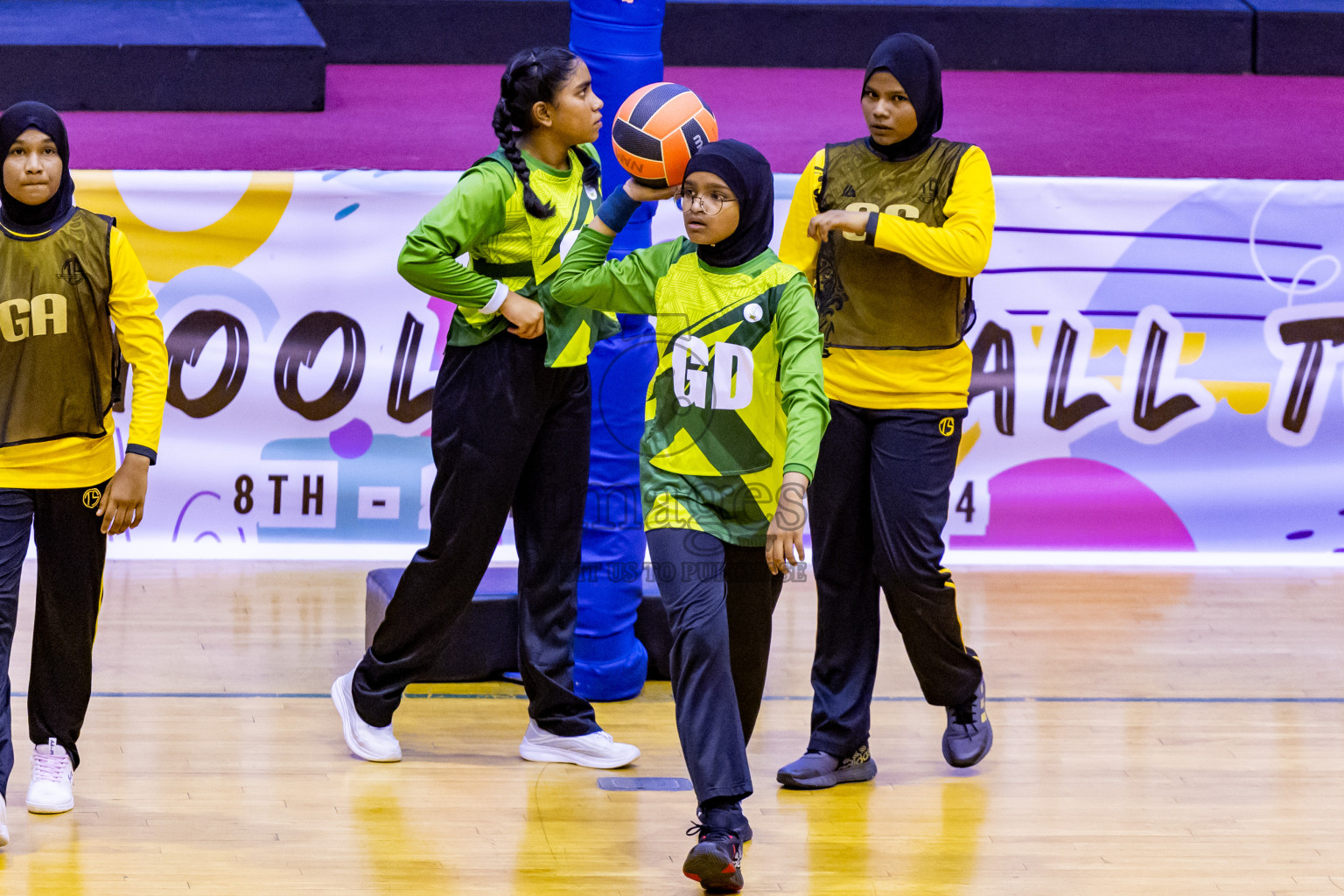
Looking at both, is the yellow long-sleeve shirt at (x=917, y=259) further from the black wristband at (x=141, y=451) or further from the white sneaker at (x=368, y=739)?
the black wristband at (x=141, y=451)

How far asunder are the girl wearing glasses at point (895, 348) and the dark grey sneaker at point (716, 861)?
2.17 feet

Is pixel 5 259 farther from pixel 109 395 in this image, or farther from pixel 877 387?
pixel 877 387

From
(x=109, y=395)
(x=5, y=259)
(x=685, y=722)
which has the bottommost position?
(x=685, y=722)

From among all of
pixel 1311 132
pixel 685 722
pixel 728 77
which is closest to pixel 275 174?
pixel 685 722

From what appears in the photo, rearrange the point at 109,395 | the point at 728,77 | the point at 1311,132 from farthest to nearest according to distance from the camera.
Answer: the point at 728,77 < the point at 1311,132 < the point at 109,395

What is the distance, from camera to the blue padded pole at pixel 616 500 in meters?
4.58

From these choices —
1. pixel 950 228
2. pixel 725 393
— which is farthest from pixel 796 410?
pixel 950 228

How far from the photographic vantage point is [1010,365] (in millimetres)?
6223

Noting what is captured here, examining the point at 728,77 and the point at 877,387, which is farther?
the point at 728,77

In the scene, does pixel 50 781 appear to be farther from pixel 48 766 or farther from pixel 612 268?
pixel 612 268

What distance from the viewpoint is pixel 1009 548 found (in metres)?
6.27

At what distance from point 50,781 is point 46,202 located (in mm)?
1296

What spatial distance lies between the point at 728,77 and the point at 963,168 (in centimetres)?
593

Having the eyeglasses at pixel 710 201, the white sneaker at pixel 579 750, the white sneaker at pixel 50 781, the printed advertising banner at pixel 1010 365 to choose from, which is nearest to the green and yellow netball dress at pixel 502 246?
the eyeglasses at pixel 710 201
